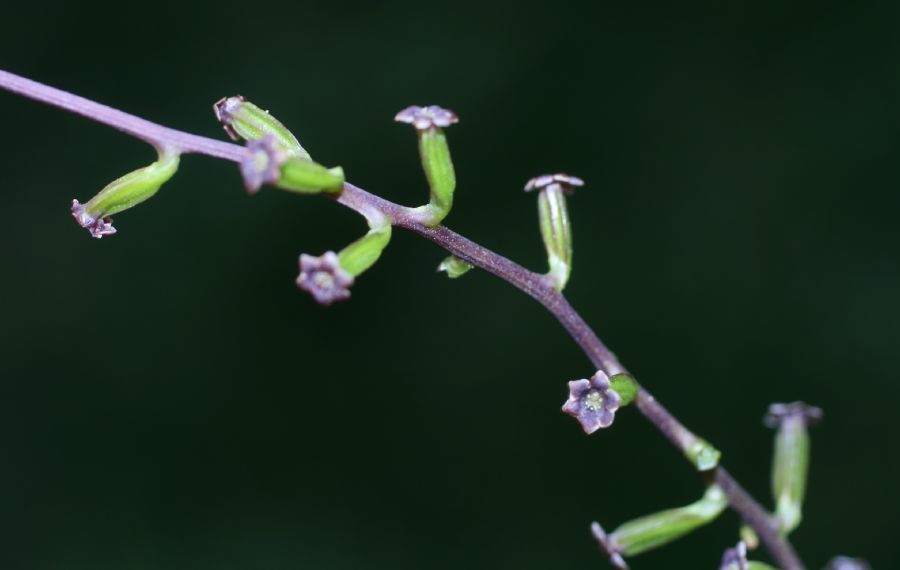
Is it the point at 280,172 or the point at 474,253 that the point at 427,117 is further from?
the point at 280,172

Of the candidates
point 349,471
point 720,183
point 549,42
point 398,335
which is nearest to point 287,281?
point 398,335

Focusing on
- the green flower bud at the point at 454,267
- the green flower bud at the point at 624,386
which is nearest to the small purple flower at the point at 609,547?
the green flower bud at the point at 624,386

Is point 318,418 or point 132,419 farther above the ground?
point 132,419

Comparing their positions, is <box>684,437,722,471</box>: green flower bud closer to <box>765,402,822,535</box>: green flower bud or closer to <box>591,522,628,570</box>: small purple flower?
<box>591,522,628,570</box>: small purple flower

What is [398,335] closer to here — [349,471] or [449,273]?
[349,471]

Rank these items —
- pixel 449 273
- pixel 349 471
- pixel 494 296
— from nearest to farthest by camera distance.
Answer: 1. pixel 449 273
2. pixel 349 471
3. pixel 494 296

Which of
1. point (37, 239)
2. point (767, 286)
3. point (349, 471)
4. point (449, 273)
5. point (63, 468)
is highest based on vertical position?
point (37, 239)
